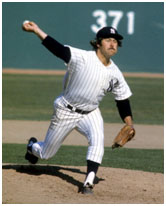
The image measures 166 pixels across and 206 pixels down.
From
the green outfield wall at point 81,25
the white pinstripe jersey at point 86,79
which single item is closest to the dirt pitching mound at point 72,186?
the white pinstripe jersey at point 86,79

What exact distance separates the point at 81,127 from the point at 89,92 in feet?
1.32

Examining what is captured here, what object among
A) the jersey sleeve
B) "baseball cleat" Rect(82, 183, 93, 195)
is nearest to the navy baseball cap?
the jersey sleeve

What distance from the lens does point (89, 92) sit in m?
5.21

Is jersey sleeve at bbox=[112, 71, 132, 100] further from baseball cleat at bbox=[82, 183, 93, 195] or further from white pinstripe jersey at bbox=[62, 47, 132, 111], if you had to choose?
baseball cleat at bbox=[82, 183, 93, 195]

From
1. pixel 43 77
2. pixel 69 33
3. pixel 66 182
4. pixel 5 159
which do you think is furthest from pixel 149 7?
pixel 66 182

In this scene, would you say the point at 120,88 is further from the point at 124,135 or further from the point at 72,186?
the point at 72,186

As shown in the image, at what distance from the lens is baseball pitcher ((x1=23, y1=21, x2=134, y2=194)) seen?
515 centimetres

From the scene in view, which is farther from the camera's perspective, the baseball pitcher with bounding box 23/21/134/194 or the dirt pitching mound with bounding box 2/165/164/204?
the baseball pitcher with bounding box 23/21/134/194

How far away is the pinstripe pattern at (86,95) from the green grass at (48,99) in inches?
242

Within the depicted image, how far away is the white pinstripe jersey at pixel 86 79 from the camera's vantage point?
513 cm

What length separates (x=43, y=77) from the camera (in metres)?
21.4

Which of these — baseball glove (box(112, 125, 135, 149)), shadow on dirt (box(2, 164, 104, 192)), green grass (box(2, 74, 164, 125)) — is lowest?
green grass (box(2, 74, 164, 125))

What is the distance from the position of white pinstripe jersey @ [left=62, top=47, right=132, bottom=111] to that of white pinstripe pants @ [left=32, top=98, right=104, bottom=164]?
0.10 metres

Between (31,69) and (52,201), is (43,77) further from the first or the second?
(52,201)
